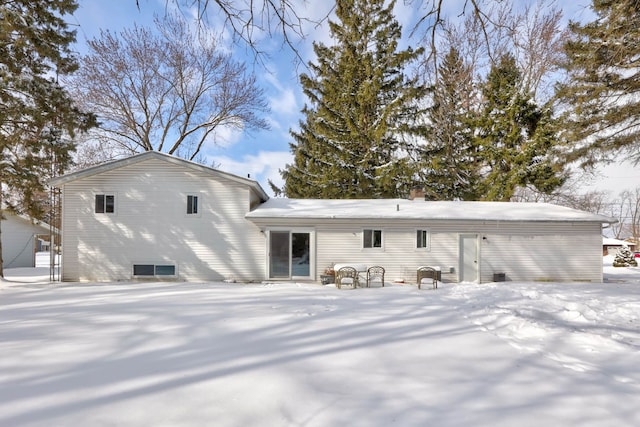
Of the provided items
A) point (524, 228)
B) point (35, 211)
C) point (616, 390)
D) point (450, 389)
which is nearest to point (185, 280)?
point (35, 211)

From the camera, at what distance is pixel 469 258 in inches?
490

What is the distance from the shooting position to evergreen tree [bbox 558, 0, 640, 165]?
37.1 ft

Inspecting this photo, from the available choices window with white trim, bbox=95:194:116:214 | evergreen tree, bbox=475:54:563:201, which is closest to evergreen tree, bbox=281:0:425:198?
evergreen tree, bbox=475:54:563:201

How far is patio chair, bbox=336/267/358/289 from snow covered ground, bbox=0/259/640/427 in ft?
11.2

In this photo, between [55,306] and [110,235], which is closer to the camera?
[55,306]

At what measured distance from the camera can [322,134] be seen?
1939 cm

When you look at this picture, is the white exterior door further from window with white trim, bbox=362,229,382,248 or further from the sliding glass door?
the sliding glass door

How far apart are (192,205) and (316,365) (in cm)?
984

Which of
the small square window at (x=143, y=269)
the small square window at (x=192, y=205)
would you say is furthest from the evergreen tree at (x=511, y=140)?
the small square window at (x=143, y=269)

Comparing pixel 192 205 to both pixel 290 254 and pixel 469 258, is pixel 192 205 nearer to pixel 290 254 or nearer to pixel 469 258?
pixel 290 254

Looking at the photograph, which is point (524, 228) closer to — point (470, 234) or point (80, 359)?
point (470, 234)

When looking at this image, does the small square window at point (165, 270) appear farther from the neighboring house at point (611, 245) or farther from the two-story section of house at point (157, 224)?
the neighboring house at point (611, 245)

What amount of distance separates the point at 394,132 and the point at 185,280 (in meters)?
13.8

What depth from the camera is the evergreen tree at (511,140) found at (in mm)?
18094
